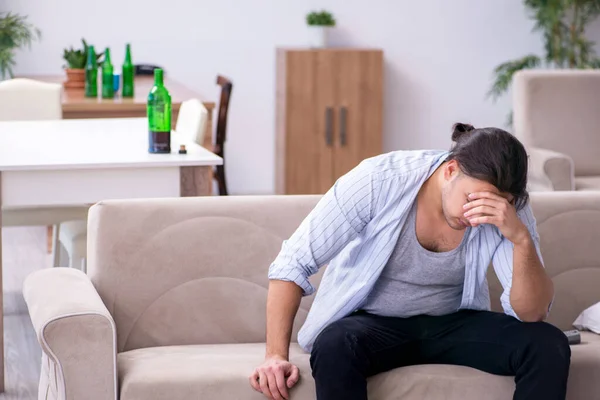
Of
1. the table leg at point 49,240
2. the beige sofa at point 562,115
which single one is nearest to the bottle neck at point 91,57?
the table leg at point 49,240

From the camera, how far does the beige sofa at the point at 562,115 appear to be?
15.7 feet

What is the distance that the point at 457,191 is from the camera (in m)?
2.23

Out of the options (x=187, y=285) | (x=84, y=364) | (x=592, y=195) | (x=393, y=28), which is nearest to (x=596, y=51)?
(x=393, y=28)

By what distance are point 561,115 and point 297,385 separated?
294 centimetres

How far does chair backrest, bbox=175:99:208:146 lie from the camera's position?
3879 mm

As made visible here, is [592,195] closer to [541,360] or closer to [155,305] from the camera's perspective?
[541,360]

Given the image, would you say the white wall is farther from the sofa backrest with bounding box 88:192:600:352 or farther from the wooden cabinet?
the sofa backrest with bounding box 88:192:600:352

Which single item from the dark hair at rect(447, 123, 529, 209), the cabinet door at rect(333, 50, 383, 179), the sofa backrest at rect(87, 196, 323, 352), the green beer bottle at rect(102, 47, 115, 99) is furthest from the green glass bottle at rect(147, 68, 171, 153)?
the cabinet door at rect(333, 50, 383, 179)

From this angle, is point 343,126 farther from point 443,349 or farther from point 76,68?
point 443,349

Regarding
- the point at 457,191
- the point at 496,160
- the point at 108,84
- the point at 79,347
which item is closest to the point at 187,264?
the point at 79,347

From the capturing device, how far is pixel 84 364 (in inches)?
85.9

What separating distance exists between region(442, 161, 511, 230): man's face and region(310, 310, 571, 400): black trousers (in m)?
0.26

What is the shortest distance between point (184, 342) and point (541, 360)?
0.91 meters

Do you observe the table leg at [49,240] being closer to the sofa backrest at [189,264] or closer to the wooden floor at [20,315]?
the wooden floor at [20,315]
